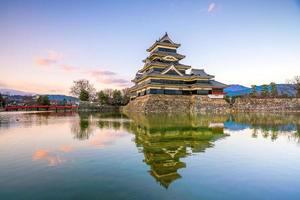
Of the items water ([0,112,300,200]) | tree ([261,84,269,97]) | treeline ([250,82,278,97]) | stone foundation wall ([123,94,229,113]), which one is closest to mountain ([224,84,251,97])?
treeline ([250,82,278,97])

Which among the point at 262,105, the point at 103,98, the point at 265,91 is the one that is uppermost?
the point at 265,91

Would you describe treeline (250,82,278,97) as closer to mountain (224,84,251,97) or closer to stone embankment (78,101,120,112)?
mountain (224,84,251,97)

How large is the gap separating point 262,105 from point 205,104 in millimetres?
14048

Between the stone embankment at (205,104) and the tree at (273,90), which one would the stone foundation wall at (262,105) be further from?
the tree at (273,90)

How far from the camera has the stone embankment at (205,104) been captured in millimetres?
38719

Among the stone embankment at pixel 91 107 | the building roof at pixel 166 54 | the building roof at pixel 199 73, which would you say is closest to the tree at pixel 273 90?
the building roof at pixel 199 73

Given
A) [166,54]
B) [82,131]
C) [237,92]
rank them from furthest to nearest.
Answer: [237,92]
[166,54]
[82,131]

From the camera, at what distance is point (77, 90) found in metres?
73.3

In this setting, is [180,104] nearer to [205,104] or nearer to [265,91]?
[205,104]

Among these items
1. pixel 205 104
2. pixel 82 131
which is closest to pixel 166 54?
pixel 205 104

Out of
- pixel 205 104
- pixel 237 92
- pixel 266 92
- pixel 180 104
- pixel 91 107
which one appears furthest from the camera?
pixel 237 92

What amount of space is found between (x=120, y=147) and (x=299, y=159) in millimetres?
6730

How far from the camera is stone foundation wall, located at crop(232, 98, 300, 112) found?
45.3 metres

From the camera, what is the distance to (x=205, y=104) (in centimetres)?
4125
